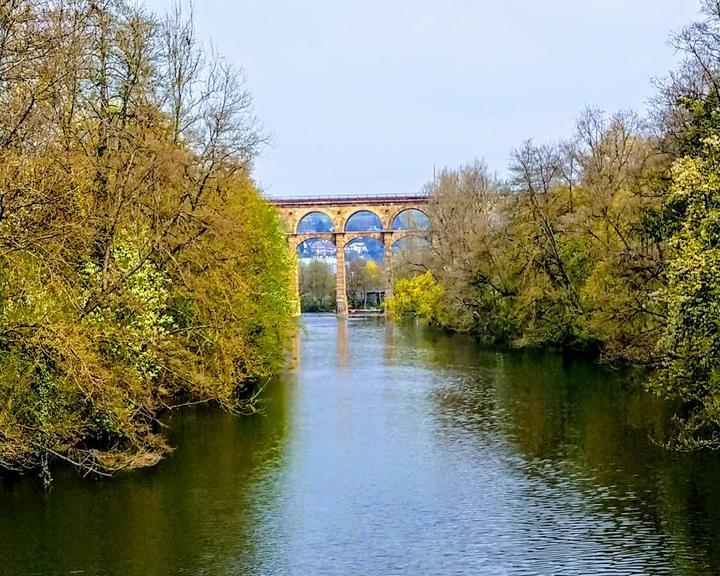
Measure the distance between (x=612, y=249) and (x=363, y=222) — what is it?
176 feet

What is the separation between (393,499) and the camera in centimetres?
1305

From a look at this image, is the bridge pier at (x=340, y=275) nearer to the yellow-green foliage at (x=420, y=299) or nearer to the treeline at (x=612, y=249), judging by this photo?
the yellow-green foliage at (x=420, y=299)

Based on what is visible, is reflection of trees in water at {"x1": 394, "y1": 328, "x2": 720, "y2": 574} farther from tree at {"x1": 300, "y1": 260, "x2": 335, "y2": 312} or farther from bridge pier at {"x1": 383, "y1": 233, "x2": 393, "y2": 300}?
tree at {"x1": 300, "y1": 260, "x2": 335, "y2": 312}

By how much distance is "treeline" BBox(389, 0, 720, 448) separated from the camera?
45.6ft

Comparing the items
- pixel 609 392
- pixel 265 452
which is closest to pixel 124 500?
pixel 265 452

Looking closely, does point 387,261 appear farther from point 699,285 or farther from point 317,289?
point 699,285

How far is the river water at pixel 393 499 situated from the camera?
10484 millimetres

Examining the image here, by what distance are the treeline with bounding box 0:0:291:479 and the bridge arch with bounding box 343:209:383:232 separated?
5331 cm

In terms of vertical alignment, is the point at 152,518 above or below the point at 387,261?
below

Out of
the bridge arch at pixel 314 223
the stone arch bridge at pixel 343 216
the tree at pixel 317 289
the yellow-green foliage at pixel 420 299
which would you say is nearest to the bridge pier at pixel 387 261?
the stone arch bridge at pixel 343 216

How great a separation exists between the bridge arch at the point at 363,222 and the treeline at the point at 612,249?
23.4 metres

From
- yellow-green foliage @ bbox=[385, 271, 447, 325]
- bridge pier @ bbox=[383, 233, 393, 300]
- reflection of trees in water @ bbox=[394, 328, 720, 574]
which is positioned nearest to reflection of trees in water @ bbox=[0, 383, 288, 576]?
reflection of trees in water @ bbox=[394, 328, 720, 574]

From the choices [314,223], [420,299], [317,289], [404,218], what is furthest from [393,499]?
[317,289]

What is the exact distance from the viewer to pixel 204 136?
2027cm
